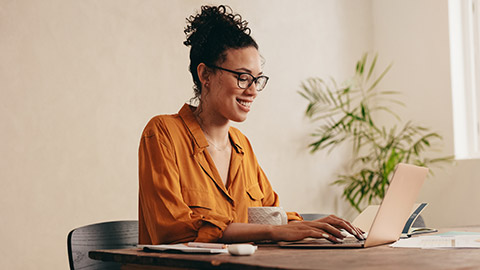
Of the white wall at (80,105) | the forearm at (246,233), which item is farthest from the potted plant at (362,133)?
the forearm at (246,233)

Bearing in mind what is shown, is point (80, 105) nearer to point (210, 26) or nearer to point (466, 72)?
point (210, 26)

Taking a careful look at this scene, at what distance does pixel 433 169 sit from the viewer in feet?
13.7

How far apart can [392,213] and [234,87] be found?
0.72 metres

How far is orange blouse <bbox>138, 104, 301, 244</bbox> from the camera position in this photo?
159 centimetres

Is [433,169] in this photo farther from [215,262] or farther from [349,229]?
[215,262]

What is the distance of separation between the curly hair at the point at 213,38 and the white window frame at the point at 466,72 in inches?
103

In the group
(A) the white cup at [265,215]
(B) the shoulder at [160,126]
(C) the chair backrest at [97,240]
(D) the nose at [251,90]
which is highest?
(D) the nose at [251,90]

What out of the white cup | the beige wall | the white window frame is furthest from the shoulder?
the white window frame

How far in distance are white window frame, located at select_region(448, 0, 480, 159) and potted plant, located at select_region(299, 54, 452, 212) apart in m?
0.24

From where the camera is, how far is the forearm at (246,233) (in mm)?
1521

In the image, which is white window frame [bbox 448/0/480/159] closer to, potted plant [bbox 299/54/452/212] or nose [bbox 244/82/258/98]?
potted plant [bbox 299/54/452/212]

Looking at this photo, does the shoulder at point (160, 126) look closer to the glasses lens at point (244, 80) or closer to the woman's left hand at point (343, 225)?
the glasses lens at point (244, 80)

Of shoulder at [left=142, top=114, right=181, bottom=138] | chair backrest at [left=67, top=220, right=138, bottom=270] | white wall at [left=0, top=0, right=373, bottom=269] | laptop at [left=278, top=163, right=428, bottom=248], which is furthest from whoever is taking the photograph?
white wall at [left=0, top=0, right=373, bottom=269]

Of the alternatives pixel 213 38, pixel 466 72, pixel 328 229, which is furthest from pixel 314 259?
pixel 466 72
